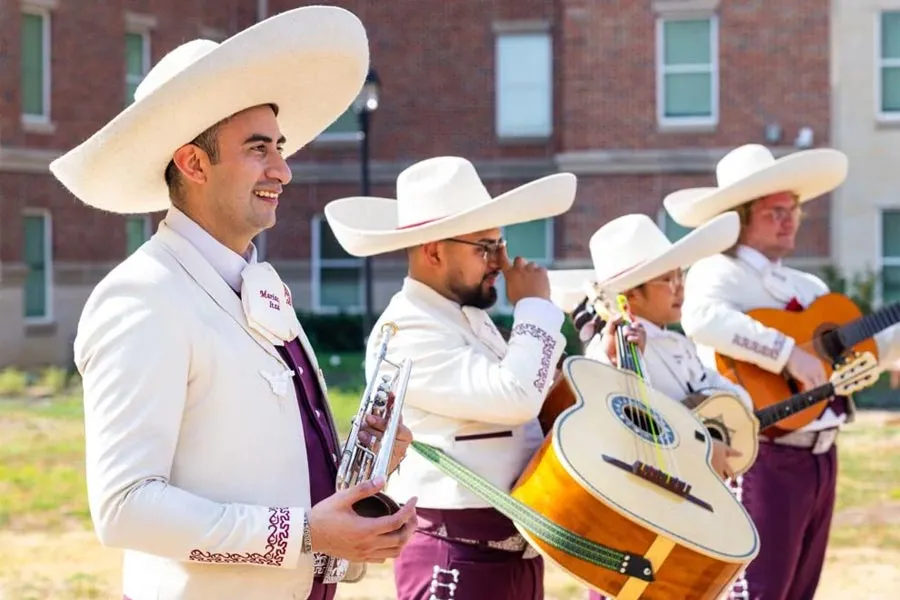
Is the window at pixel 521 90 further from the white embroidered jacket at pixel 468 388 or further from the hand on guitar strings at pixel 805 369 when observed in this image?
the white embroidered jacket at pixel 468 388

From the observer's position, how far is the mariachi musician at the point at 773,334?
503cm

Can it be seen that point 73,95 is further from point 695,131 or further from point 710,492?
point 710,492

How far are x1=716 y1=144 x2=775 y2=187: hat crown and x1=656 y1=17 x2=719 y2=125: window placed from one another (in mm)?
16396

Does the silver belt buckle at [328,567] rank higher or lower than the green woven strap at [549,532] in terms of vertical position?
higher

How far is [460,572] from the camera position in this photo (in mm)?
3885

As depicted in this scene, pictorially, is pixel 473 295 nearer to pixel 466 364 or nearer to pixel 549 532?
pixel 466 364

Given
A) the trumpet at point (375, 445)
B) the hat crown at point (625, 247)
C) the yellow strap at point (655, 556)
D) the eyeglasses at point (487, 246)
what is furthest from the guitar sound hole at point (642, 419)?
the trumpet at point (375, 445)

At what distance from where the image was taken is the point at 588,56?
71.7ft

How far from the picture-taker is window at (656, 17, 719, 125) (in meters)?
21.8

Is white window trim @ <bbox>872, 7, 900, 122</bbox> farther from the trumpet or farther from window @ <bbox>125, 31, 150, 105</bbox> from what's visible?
the trumpet

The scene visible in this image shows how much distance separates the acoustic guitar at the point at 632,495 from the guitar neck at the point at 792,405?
92cm

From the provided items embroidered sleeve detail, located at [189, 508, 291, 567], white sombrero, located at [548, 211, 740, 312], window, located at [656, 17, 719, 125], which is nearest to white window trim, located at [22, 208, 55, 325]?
window, located at [656, 17, 719, 125]

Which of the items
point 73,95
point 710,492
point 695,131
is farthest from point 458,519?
point 73,95

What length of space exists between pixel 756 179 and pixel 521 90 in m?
18.6
